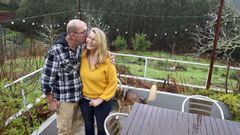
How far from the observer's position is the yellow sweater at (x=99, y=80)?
2396 mm

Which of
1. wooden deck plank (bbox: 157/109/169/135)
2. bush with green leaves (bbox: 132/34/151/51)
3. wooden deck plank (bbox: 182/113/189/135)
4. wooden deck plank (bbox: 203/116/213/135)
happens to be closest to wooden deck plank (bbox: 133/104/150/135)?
wooden deck plank (bbox: 157/109/169/135)

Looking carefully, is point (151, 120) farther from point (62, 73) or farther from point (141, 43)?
point (141, 43)

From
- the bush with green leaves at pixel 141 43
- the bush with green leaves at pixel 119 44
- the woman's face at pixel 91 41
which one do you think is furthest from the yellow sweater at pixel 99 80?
the bush with green leaves at pixel 141 43

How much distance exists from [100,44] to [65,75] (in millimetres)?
392

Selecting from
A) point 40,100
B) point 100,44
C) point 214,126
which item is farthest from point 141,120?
point 40,100

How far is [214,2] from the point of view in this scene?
15852mm

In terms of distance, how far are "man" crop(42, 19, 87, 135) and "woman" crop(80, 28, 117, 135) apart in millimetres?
61

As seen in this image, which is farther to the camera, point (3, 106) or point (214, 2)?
point (214, 2)

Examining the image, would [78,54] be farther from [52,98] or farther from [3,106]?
[3,106]

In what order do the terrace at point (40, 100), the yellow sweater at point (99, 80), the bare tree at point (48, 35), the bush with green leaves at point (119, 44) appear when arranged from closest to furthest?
the yellow sweater at point (99, 80), the terrace at point (40, 100), the bare tree at point (48, 35), the bush with green leaves at point (119, 44)

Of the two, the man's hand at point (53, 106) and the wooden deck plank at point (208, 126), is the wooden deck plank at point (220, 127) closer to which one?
the wooden deck plank at point (208, 126)

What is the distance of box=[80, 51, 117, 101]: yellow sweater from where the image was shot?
2.40 metres

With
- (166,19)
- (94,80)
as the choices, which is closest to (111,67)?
(94,80)

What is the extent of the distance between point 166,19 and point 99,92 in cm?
1825
